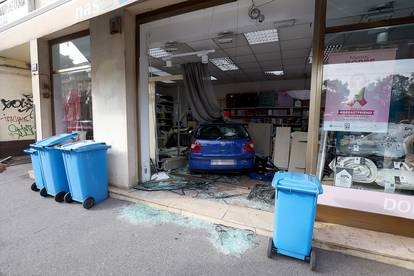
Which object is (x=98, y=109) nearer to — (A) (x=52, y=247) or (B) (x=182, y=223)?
(A) (x=52, y=247)

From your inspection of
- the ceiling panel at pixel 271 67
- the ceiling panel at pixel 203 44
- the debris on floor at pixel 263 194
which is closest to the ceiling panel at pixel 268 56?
the ceiling panel at pixel 271 67

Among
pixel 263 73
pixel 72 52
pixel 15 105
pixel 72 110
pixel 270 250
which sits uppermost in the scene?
pixel 263 73

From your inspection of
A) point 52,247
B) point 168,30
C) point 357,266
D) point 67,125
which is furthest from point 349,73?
point 67,125

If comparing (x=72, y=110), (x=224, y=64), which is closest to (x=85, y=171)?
(x=72, y=110)

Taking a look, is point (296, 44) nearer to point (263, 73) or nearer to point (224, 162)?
point (263, 73)

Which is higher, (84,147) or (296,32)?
(296,32)

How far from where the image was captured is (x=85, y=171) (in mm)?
3010

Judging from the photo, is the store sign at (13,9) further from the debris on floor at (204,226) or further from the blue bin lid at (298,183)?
the blue bin lid at (298,183)

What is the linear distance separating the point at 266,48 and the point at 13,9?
6.51m

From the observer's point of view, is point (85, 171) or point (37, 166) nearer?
point (85, 171)

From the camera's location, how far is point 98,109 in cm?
375

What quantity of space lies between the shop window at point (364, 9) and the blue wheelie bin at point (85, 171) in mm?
3655

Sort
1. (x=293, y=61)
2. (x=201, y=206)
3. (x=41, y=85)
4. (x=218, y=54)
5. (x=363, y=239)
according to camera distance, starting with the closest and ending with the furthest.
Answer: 1. (x=363, y=239)
2. (x=201, y=206)
3. (x=41, y=85)
4. (x=218, y=54)
5. (x=293, y=61)

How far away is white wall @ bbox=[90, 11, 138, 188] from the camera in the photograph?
11.2ft
